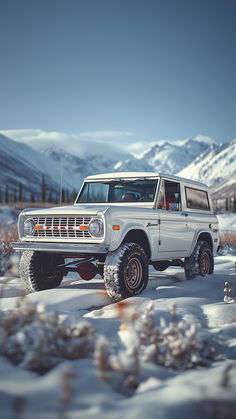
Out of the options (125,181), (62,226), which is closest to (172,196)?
(125,181)

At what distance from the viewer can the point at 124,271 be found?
575 cm

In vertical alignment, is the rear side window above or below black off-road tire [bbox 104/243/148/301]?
above

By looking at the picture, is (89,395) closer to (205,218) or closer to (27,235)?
(27,235)

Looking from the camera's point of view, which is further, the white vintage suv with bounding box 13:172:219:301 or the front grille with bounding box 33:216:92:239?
the front grille with bounding box 33:216:92:239

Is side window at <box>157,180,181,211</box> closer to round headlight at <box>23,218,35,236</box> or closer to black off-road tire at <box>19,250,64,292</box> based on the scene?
black off-road tire at <box>19,250,64,292</box>

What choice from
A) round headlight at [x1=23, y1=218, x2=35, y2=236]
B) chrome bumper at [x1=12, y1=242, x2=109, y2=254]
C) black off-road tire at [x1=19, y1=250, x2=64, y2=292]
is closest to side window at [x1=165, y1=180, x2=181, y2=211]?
chrome bumper at [x1=12, y1=242, x2=109, y2=254]

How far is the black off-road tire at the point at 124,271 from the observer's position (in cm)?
568

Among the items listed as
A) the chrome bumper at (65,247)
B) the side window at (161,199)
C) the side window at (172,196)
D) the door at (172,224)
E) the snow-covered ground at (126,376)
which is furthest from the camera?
the side window at (172,196)

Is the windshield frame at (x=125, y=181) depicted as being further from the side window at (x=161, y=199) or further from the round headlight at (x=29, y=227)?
the round headlight at (x=29, y=227)

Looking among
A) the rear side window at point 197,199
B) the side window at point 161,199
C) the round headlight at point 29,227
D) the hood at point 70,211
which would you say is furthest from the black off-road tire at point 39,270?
the rear side window at point 197,199

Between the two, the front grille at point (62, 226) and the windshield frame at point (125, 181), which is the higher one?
the windshield frame at point (125, 181)

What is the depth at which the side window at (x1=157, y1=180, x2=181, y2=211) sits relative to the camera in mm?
7138

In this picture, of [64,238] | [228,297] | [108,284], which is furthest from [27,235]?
[228,297]

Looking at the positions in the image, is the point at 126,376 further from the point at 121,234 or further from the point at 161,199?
the point at 161,199
